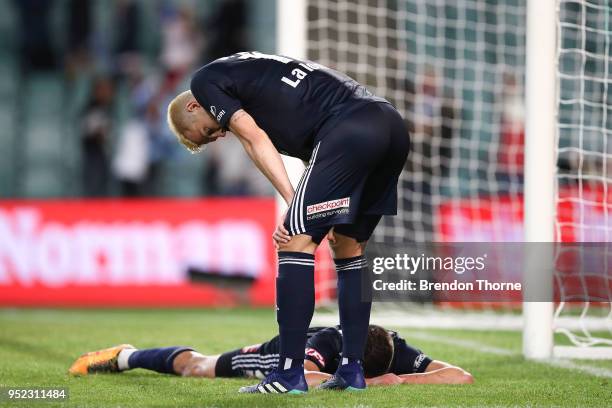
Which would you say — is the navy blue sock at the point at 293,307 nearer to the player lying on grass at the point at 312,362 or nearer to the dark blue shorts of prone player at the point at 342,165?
the dark blue shorts of prone player at the point at 342,165

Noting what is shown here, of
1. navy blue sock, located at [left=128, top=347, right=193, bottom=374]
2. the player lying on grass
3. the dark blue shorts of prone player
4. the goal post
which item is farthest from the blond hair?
the goal post

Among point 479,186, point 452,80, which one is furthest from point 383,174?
point 452,80

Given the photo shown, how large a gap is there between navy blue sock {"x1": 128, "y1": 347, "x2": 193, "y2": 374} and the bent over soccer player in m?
0.92

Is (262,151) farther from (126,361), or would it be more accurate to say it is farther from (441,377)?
(126,361)

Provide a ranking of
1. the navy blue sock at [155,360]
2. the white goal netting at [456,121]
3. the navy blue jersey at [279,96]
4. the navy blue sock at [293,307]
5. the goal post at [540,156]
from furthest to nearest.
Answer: the white goal netting at [456,121] < the goal post at [540,156] < the navy blue sock at [155,360] < the navy blue jersey at [279,96] < the navy blue sock at [293,307]

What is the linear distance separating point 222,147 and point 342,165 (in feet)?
32.0

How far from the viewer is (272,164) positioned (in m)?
4.36

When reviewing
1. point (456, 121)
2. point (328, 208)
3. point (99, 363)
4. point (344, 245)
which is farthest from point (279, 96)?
point (456, 121)

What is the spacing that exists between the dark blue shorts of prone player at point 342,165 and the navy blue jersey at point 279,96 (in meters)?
0.07

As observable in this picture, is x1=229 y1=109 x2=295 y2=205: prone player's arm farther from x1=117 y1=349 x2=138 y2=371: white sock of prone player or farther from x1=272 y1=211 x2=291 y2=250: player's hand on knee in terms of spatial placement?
x1=117 y1=349 x2=138 y2=371: white sock of prone player

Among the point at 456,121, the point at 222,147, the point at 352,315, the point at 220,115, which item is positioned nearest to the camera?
the point at 220,115

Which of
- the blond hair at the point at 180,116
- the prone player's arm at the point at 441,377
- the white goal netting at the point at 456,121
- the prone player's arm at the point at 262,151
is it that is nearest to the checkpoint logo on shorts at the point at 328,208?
the prone player's arm at the point at 262,151

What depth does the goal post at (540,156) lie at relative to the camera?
6098 millimetres

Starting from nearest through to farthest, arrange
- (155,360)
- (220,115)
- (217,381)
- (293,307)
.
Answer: (293,307) < (220,115) < (217,381) < (155,360)
